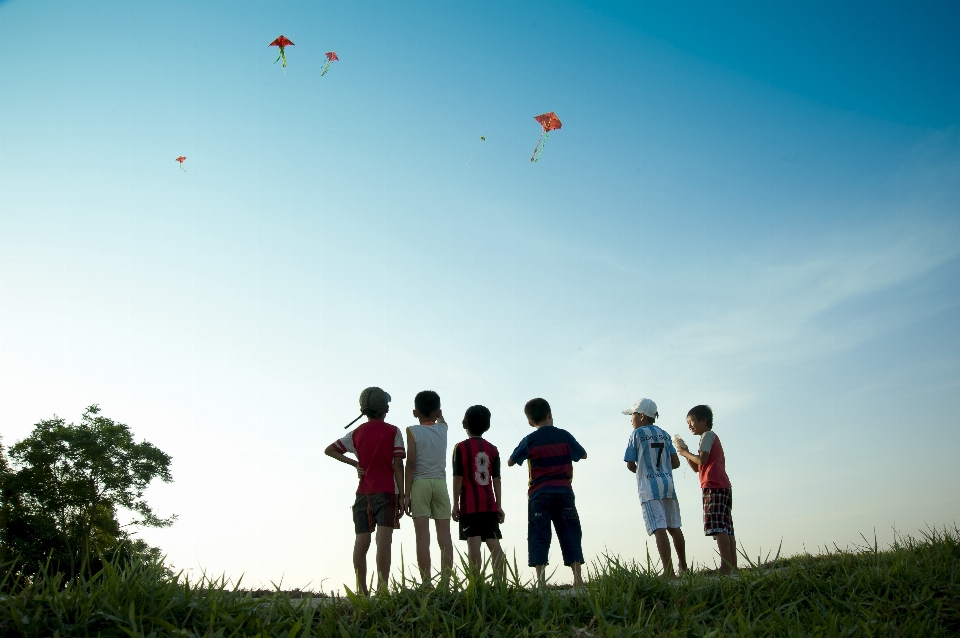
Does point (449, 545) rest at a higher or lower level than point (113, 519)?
lower

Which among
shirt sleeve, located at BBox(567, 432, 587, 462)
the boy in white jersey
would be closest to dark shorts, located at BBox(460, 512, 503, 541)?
shirt sleeve, located at BBox(567, 432, 587, 462)

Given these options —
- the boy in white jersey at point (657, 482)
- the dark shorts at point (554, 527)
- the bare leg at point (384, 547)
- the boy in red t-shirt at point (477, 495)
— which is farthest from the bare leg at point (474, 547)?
the boy in white jersey at point (657, 482)

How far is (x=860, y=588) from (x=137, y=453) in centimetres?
2414

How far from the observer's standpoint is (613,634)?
13.9 feet

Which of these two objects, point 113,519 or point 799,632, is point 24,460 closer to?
point 113,519

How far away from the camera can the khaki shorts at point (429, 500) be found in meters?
6.46

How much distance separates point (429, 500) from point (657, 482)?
7.74 ft

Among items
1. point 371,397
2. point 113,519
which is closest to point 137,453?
point 113,519

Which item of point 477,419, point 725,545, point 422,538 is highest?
point 477,419

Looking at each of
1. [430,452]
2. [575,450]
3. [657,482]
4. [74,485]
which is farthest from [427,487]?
[74,485]

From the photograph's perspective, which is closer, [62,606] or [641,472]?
[62,606]

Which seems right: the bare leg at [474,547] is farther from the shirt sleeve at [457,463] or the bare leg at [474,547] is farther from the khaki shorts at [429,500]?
the shirt sleeve at [457,463]

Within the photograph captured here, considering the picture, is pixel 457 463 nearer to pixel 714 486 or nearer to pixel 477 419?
pixel 477 419

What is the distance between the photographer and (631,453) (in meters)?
7.52
